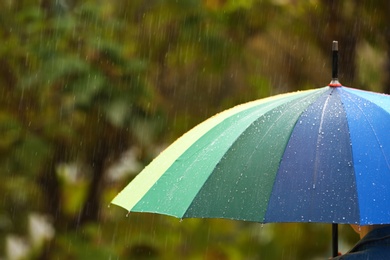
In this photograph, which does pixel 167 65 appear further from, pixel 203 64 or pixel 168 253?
pixel 168 253

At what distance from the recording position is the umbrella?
320cm

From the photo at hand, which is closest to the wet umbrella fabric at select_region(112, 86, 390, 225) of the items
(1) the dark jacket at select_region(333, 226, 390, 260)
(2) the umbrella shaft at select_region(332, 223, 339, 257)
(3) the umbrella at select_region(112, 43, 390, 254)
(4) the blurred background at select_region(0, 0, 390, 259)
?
(3) the umbrella at select_region(112, 43, 390, 254)

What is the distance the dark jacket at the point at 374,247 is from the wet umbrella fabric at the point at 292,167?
0.51ft

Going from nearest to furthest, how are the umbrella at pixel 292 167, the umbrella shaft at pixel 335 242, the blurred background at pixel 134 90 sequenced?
the umbrella at pixel 292 167 → the umbrella shaft at pixel 335 242 → the blurred background at pixel 134 90

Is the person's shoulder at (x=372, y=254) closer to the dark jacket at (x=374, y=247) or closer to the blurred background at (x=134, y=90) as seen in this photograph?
the dark jacket at (x=374, y=247)

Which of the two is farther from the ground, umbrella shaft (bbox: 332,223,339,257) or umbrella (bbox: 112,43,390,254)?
umbrella (bbox: 112,43,390,254)

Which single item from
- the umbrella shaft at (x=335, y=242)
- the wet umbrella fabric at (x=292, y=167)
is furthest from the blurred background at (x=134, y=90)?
the wet umbrella fabric at (x=292, y=167)

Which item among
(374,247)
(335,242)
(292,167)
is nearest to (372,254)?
(374,247)

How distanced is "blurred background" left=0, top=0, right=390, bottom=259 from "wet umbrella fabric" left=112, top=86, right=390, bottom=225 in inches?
111

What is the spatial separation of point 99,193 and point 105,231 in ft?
0.93

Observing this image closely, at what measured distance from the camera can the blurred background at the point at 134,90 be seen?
6.43 metres

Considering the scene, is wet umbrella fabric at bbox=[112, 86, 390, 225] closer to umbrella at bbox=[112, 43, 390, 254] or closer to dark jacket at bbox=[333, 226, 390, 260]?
umbrella at bbox=[112, 43, 390, 254]

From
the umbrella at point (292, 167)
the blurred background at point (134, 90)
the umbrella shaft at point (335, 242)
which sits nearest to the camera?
the umbrella at point (292, 167)

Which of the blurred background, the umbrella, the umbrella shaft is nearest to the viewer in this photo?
the umbrella
